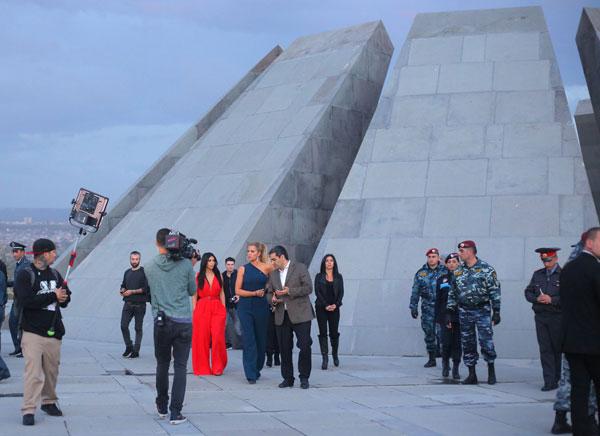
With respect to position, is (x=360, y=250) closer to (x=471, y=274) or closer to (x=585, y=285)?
(x=471, y=274)

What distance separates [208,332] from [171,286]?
150 inches

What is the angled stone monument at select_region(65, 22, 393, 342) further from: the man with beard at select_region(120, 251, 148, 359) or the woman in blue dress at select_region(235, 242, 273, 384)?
the woman in blue dress at select_region(235, 242, 273, 384)

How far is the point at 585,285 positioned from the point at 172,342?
370cm

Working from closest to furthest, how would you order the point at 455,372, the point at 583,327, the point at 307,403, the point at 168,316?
the point at 583,327 → the point at 168,316 → the point at 307,403 → the point at 455,372

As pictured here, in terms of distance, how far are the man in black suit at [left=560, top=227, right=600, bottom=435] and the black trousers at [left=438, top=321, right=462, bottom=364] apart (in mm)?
4443

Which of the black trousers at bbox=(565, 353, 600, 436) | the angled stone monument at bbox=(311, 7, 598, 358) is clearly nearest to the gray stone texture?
the angled stone monument at bbox=(311, 7, 598, 358)

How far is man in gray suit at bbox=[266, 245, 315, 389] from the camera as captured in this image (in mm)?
10516

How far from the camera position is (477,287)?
1058 cm

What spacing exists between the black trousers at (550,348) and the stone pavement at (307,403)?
243 millimetres

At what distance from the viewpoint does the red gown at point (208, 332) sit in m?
11.7

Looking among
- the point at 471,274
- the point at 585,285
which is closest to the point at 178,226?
the point at 471,274

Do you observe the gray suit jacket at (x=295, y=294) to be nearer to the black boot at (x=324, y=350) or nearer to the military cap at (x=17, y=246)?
the black boot at (x=324, y=350)

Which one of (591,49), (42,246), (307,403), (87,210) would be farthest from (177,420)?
(591,49)

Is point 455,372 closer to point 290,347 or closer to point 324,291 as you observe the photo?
point 290,347
